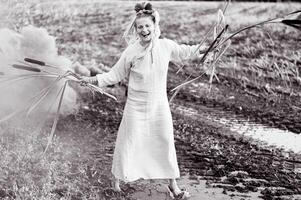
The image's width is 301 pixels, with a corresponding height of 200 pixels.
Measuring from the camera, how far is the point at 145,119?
362cm

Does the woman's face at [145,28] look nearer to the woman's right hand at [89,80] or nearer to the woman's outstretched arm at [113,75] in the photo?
the woman's outstretched arm at [113,75]

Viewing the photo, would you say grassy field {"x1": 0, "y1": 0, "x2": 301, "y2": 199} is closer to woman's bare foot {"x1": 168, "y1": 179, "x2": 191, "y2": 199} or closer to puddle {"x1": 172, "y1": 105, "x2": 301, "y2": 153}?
puddle {"x1": 172, "y1": 105, "x2": 301, "y2": 153}

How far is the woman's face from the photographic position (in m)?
3.52

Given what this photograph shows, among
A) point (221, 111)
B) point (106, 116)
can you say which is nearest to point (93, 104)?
point (106, 116)

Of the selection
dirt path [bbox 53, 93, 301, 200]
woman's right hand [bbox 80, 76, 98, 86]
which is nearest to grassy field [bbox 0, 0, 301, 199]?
dirt path [bbox 53, 93, 301, 200]

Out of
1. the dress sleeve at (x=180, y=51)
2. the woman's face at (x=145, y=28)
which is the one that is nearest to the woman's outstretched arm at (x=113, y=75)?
the woman's face at (x=145, y=28)

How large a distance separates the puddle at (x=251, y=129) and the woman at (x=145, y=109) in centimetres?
139

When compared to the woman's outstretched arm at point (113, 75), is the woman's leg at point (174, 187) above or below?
below

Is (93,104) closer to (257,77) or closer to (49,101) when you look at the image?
(49,101)

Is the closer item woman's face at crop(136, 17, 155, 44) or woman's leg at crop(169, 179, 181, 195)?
woman's face at crop(136, 17, 155, 44)

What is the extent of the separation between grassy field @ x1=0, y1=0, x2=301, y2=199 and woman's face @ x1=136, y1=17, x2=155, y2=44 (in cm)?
109

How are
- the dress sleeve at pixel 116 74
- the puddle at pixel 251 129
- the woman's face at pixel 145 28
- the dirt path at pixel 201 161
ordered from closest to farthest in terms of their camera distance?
the woman's face at pixel 145 28 → the dress sleeve at pixel 116 74 → the dirt path at pixel 201 161 → the puddle at pixel 251 129

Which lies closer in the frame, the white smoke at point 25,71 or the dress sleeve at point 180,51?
the dress sleeve at point 180,51

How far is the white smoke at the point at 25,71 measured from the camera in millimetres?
5250
